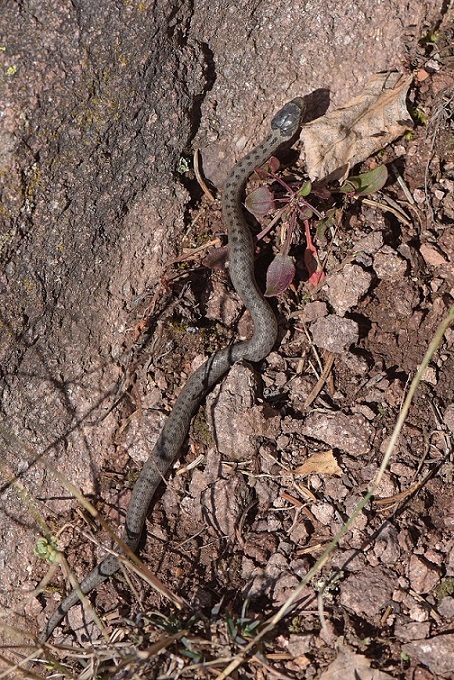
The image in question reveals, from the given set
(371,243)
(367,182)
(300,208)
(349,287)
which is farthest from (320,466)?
(367,182)

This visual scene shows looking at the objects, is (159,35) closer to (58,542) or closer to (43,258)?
(43,258)

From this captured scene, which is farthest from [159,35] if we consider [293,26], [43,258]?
[43,258]

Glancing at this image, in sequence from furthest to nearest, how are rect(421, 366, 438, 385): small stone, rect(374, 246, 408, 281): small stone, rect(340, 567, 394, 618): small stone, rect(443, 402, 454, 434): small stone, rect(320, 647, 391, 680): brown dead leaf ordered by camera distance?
rect(374, 246, 408, 281): small stone < rect(421, 366, 438, 385): small stone < rect(443, 402, 454, 434): small stone < rect(340, 567, 394, 618): small stone < rect(320, 647, 391, 680): brown dead leaf

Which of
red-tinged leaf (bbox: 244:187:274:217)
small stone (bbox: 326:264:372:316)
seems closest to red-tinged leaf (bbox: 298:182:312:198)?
red-tinged leaf (bbox: 244:187:274:217)

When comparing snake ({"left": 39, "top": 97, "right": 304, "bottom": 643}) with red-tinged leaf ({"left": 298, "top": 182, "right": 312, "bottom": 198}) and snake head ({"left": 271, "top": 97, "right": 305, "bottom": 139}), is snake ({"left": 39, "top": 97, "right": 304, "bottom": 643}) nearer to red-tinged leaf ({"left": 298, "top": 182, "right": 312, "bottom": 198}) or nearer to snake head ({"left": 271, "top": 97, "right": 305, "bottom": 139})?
snake head ({"left": 271, "top": 97, "right": 305, "bottom": 139})

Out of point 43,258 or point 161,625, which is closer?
point 161,625

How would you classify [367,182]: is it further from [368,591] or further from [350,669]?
[350,669]

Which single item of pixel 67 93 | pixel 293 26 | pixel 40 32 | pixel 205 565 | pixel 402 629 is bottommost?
pixel 402 629

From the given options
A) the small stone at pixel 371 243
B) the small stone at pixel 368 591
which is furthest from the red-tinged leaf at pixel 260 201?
the small stone at pixel 368 591

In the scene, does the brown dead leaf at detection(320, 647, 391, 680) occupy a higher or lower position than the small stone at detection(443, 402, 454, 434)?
lower
